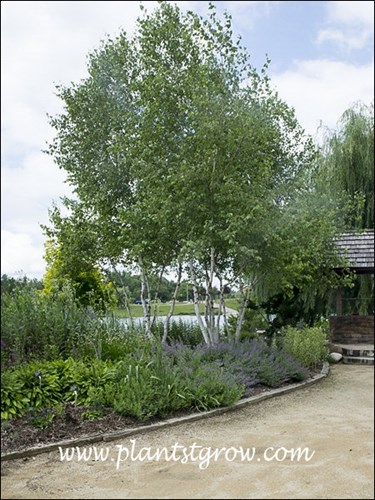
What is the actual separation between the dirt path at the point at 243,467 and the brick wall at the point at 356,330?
0.48ft

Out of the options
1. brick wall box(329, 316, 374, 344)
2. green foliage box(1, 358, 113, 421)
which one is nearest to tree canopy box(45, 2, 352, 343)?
green foliage box(1, 358, 113, 421)

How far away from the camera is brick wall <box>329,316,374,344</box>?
2.02 metres

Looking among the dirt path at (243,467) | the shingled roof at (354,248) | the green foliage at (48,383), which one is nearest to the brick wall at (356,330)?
the dirt path at (243,467)

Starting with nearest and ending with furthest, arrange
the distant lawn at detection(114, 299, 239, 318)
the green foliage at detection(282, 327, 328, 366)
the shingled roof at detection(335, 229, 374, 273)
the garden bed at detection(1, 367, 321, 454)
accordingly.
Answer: the garden bed at detection(1, 367, 321, 454) → the distant lawn at detection(114, 299, 239, 318) → the green foliage at detection(282, 327, 328, 366) → the shingled roof at detection(335, 229, 374, 273)

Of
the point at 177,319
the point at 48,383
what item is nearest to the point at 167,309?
the point at 177,319

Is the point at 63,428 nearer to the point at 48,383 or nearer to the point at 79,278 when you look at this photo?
the point at 48,383

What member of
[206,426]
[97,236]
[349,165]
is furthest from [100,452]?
[349,165]

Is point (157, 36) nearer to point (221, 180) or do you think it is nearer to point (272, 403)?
point (221, 180)

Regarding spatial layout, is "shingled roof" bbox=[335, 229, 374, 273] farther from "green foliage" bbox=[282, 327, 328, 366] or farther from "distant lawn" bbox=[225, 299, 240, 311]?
"distant lawn" bbox=[225, 299, 240, 311]

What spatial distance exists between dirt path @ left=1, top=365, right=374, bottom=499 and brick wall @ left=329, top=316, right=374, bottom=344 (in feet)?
0.48

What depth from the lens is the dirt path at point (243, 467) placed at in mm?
2787

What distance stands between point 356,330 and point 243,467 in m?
1.65

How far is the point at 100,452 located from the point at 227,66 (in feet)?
25.1

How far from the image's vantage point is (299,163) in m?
11.5
